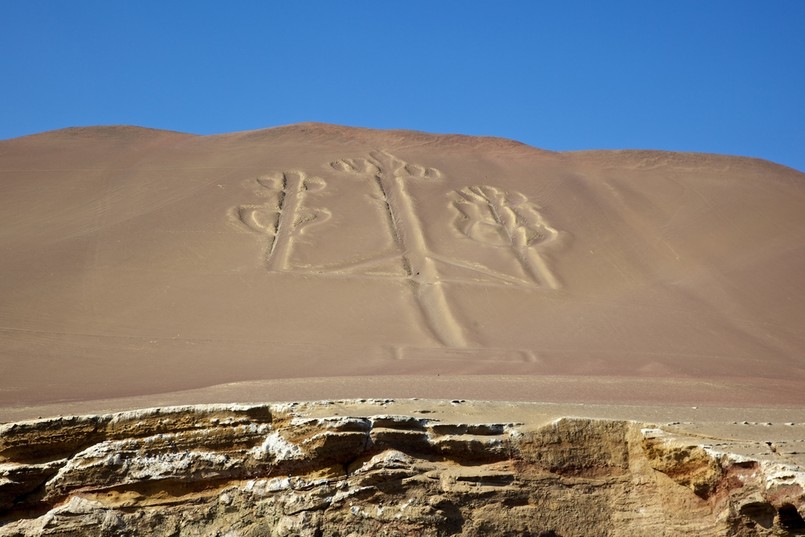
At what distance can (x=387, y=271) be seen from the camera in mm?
24266

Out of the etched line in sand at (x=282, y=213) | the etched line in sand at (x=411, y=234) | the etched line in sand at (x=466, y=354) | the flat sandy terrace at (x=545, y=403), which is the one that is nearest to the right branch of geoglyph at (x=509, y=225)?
the etched line in sand at (x=411, y=234)

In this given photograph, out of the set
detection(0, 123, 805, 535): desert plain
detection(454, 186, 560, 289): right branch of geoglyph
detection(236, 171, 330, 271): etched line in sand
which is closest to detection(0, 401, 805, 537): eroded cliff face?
detection(0, 123, 805, 535): desert plain

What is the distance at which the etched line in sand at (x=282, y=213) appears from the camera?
82.4ft

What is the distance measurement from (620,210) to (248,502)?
2610 centimetres

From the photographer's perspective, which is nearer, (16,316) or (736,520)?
(736,520)

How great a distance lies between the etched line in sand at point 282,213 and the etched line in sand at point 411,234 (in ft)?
7.21

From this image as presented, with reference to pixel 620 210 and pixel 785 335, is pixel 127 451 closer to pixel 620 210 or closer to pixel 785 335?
pixel 785 335

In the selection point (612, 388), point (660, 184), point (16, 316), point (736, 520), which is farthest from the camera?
point (660, 184)

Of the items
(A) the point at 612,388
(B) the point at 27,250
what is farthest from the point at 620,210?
(B) the point at 27,250

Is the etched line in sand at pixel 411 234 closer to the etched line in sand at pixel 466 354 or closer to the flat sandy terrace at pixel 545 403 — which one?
the etched line in sand at pixel 466 354

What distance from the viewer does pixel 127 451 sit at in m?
5.97

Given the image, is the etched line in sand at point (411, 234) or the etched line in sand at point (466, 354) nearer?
the etched line in sand at point (466, 354)

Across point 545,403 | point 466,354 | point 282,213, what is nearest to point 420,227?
point 282,213

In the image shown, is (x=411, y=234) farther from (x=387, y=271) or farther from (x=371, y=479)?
(x=371, y=479)
